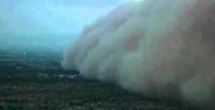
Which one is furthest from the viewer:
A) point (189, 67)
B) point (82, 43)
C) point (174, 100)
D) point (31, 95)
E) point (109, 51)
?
point (82, 43)

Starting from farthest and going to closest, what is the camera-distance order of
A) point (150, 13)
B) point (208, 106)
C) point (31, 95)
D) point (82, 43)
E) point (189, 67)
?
point (82, 43) → point (150, 13) → point (31, 95) → point (189, 67) → point (208, 106)

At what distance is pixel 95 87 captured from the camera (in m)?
97.4

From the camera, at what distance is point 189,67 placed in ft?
227

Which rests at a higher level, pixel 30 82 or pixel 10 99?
pixel 30 82

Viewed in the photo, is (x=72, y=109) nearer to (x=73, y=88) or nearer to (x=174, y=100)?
(x=174, y=100)

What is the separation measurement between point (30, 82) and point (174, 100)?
40.1 m

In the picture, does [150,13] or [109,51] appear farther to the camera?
[109,51]

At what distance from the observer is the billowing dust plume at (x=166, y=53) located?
2576 inches

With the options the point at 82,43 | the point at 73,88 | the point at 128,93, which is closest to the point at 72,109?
the point at 128,93

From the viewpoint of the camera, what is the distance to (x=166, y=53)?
76000mm

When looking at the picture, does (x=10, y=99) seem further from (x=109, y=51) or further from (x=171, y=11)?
(x=109, y=51)

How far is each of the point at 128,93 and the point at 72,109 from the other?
17486 mm

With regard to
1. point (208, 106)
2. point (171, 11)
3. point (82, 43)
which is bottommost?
point (208, 106)

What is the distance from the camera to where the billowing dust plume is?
65.4 meters
